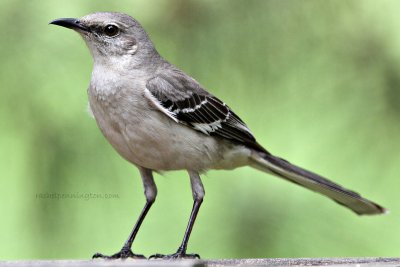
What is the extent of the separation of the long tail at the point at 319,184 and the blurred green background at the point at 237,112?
108 millimetres

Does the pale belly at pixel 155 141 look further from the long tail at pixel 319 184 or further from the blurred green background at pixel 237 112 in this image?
the long tail at pixel 319 184

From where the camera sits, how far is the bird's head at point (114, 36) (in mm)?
4566

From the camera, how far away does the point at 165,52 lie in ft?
15.4

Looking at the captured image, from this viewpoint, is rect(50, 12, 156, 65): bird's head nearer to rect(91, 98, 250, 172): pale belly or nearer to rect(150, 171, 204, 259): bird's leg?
rect(91, 98, 250, 172): pale belly

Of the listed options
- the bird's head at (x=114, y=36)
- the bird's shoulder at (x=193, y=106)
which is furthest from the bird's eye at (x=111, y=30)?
the bird's shoulder at (x=193, y=106)

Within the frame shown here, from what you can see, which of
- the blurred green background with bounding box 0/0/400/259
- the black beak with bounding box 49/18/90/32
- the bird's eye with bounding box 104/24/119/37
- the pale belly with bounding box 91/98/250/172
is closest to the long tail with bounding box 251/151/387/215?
the blurred green background with bounding box 0/0/400/259

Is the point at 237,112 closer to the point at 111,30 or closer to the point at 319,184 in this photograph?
the point at 319,184

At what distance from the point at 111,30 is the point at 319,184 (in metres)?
1.57

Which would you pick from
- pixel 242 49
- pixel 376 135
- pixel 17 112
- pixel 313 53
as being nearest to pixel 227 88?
pixel 242 49

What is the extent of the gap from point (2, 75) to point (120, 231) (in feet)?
4.37

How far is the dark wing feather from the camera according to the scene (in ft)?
15.3

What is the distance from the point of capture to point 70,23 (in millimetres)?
4398

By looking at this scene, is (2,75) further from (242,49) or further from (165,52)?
(242,49)

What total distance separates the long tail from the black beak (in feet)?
4.71
